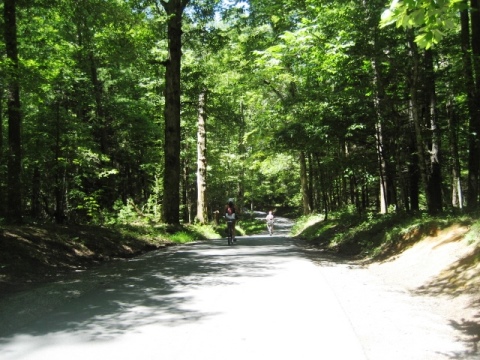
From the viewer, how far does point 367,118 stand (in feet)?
51.7

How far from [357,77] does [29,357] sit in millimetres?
13075

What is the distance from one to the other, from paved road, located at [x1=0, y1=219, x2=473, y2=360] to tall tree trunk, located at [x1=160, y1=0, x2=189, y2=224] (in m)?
10.9

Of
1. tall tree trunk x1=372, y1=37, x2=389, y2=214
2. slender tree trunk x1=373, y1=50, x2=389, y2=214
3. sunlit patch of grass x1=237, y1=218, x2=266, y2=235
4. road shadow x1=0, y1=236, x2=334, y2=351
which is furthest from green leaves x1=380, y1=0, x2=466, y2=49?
sunlit patch of grass x1=237, y1=218, x2=266, y2=235

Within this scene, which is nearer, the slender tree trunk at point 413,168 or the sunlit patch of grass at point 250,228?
the slender tree trunk at point 413,168

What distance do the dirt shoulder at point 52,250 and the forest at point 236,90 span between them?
1406mm

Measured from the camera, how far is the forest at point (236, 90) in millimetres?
11477

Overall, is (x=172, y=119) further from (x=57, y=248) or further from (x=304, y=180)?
(x=304, y=180)

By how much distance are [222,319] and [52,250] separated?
255 inches

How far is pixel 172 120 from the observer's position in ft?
65.2

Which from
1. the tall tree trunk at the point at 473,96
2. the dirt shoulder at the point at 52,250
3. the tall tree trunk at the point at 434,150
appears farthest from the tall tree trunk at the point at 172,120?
the tall tree trunk at the point at 473,96

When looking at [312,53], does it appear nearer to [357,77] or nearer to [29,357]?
[357,77]

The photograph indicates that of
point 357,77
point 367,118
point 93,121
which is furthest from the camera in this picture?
point 93,121

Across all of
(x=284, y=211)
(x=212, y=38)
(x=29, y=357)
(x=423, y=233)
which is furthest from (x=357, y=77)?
(x=284, y=211)

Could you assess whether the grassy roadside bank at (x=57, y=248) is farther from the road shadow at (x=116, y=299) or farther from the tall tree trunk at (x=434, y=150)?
the tall tree trunk at (x=434, y=150)
